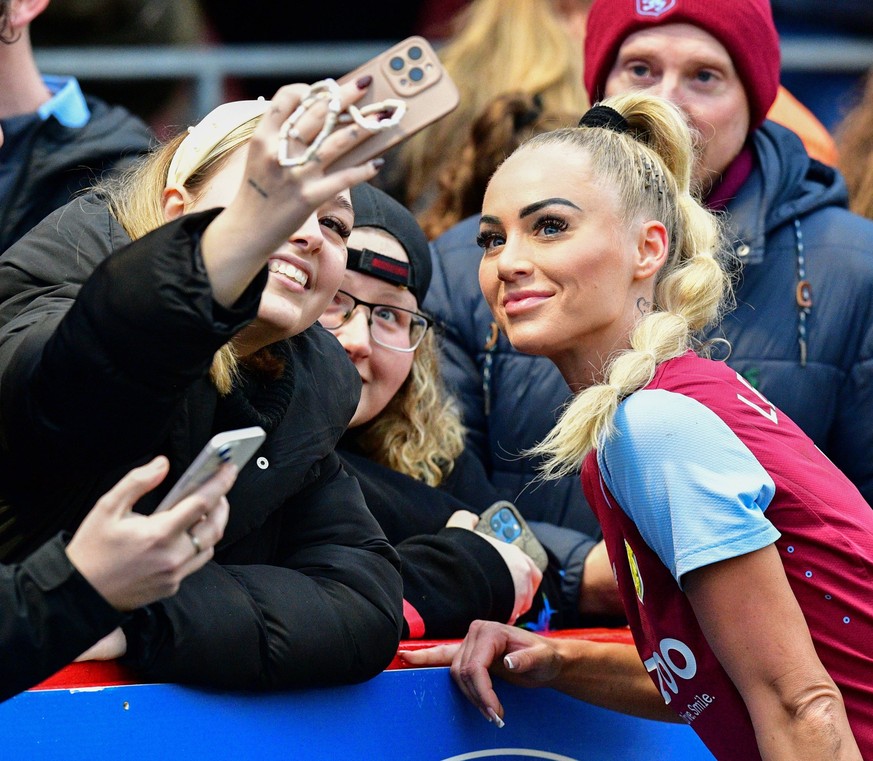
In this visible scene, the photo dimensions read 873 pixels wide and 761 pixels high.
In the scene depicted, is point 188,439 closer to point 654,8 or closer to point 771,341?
point 771,341

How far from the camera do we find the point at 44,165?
11.3 ft

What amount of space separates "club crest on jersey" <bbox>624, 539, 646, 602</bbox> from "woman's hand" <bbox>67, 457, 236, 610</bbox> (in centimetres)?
96

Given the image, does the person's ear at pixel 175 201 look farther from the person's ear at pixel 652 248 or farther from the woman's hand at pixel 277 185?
the person's ear at pixel 652 248

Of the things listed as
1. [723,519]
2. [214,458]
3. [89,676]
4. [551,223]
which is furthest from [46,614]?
[551,223]

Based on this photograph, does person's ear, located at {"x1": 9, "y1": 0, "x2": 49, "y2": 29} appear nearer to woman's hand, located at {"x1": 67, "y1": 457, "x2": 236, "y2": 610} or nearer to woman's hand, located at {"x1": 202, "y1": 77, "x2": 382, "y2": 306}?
woman's hand, located at {"x1": 202, "y1": 77, "x2": 382, "y2": 306}

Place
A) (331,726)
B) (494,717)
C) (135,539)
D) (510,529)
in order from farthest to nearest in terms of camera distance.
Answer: (510,529), (494,717), (331,726), (135,539)

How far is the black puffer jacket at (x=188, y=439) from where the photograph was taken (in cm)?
164

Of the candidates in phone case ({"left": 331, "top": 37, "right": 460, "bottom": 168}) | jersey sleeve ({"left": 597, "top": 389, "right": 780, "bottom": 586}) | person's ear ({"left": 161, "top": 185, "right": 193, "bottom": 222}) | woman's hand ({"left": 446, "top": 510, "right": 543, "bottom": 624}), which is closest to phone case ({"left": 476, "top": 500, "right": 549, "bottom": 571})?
woman's hand ({"left": 446, "top": 510, "right": 543, "bottom": 624})

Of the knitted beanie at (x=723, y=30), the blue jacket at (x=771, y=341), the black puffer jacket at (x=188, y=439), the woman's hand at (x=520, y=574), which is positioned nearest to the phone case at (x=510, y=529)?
the woman's hand at (x=520, y=574)

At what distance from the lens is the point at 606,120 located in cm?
280

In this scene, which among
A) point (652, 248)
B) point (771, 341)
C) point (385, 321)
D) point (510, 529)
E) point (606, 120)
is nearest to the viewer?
point (652, 248)

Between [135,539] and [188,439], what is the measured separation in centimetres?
57

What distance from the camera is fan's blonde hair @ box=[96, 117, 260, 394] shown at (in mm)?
2154

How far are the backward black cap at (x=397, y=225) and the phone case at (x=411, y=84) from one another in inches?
57.2
